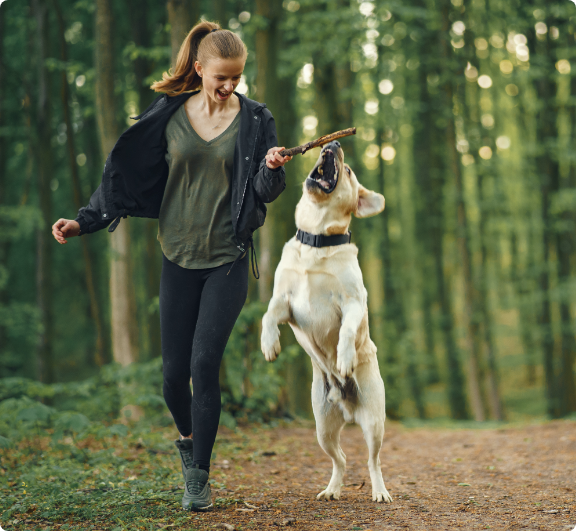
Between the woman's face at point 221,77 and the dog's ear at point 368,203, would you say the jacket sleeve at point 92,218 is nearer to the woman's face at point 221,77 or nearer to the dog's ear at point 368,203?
the woman's face at point 221,77

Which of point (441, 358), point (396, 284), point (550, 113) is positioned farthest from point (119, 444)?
point (441, 358)

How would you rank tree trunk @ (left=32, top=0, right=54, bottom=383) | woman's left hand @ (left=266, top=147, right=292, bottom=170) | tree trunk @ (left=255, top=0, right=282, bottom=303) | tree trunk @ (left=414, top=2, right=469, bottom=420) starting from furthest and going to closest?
1. tree trunk @ (left=414, top=2, right=469, bottom=420)
2. tree trunk @ (left=32, top=0, right=54, bottom=383)
3. tree trunk @ (left=255, top=0, right=282, bottom=303)
4. woman's left hand @ (left=266, top=147, right=292, bottom=170)

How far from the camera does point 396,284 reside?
18.4m

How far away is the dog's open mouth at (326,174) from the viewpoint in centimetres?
384

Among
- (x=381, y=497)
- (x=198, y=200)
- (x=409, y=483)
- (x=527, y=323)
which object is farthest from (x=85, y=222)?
(x=527, y=323)

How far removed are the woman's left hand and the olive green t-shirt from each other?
0.99 ft

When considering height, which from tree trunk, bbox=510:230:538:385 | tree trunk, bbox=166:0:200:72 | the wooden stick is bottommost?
tree trunk, bbox=510:230:538:385

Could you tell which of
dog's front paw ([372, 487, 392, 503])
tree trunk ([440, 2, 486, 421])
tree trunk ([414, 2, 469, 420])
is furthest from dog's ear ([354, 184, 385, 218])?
tree trunk ([414, 2, 469, 420])

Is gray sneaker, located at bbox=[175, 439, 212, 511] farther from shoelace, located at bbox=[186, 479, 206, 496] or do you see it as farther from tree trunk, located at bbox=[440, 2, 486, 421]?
tree trunk, located at bbox=[440, 2, 486, 421]

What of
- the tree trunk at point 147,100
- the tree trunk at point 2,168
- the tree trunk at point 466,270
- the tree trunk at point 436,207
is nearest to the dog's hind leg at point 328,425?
the tree trunk at point 147,100

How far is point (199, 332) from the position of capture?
350 centimetres

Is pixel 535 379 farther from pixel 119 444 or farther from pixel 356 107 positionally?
pixel 119 444

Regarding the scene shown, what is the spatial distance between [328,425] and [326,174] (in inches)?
68.8

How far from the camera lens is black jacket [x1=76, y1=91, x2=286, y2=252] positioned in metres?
3.49
